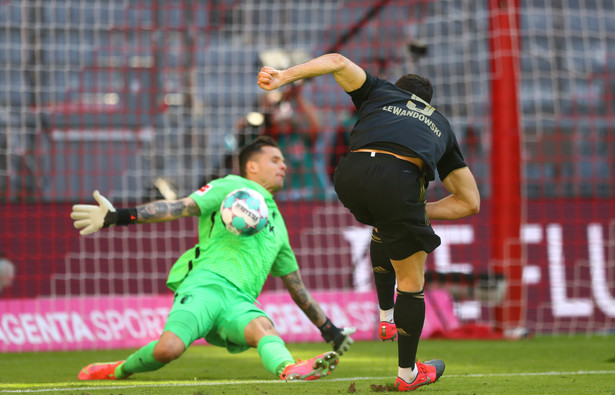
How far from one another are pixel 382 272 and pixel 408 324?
1.58 feet

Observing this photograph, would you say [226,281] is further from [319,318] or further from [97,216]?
[97,216]

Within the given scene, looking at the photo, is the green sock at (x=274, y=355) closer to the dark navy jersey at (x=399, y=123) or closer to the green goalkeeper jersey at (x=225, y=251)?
the green goalkeeper jersey at (x=225, y=251)

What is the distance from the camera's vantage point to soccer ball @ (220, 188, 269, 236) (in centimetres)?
486

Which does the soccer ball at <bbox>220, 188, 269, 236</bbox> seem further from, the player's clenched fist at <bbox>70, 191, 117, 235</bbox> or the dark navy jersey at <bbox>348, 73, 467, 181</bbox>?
the dark navy jersey at <bbox>348, 73, 467, 181</bbox>

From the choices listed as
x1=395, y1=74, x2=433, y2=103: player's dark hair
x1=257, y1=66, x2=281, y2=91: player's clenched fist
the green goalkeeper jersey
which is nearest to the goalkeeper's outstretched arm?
the green goalkeeper jersey

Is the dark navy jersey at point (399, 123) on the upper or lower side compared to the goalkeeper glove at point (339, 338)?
upper

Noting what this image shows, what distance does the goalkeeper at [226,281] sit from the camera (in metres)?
4.54

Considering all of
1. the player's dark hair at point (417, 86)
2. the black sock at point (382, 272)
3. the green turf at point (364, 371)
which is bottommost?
the green turf at point (364, 371)

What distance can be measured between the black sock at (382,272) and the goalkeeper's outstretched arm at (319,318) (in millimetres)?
601

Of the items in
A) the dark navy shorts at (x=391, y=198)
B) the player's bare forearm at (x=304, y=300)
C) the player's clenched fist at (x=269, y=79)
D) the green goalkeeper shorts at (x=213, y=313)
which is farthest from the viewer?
the player's bare forearm at (x=304, y=300)

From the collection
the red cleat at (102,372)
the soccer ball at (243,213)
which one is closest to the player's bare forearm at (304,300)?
the soccer ball at (243,213)

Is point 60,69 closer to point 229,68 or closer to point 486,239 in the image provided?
point 229,68

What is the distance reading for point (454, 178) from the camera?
4.50 metres

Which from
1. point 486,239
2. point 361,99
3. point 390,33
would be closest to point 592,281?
point 486,239
